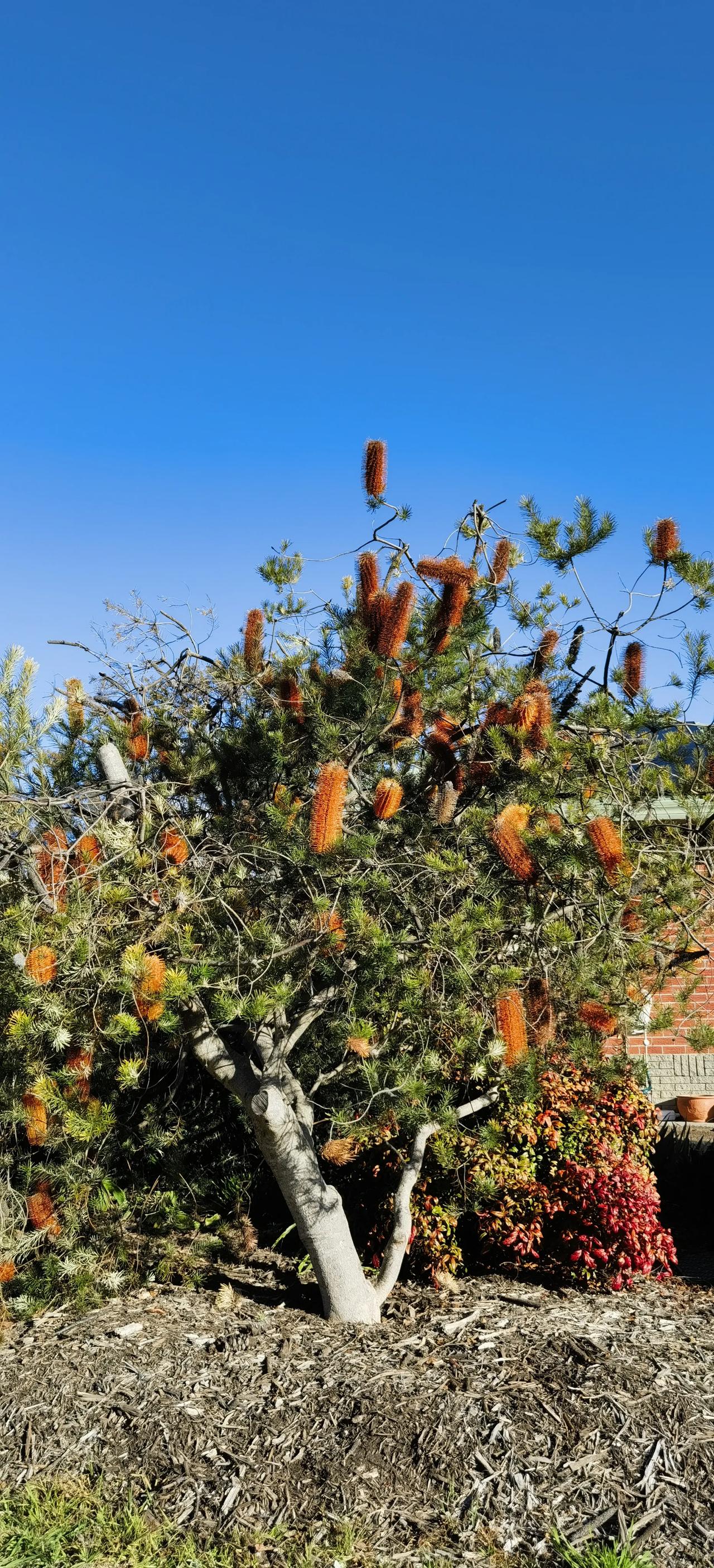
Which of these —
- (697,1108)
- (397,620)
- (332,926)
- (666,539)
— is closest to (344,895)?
(332,926)

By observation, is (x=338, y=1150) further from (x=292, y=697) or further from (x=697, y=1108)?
(x=697, y=1108)

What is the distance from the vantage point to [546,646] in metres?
4.95

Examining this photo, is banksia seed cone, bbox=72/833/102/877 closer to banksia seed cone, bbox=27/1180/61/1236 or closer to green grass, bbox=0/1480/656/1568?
banksia seed cone, bbox=27/1180/61/1236

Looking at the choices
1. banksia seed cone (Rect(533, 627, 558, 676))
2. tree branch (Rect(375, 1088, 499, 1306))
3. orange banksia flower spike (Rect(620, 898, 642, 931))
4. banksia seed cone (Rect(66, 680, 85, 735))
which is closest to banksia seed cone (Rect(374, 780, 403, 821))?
orange banksia flower spike (Rect(620, 898, 642, 931))

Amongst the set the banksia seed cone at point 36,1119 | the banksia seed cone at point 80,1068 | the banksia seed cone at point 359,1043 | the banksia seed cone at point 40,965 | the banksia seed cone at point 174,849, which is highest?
the banksia seed cone at point 174,849

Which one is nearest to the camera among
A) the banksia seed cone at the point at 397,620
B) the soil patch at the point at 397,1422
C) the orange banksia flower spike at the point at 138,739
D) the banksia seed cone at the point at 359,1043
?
the soil patch at the point at 397,1422

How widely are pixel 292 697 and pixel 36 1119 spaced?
2.05 m

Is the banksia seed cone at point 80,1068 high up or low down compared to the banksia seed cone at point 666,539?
down

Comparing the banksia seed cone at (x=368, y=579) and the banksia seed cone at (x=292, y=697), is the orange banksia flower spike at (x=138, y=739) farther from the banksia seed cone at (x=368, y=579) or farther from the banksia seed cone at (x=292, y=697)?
the banksia seed cone at (x=368, y=579)

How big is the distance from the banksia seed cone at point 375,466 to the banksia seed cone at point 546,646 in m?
0.96

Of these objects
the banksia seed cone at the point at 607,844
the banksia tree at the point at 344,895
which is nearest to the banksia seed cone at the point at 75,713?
the banksia tree at the point at 344,895

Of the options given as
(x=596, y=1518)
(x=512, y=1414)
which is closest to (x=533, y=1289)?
(x=512, y=1414)

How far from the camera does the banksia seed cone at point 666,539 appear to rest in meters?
4.66

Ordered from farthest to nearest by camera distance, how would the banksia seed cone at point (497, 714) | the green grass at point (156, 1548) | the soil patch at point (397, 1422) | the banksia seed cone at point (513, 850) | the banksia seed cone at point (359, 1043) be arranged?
the banksia seed cone at point (497, 714) → the banksia seed cone at point (359, 1043) → the banksia seed cone at point (513, 850) → the soil patch at point (397, 1422) → the green grass at point (156, 1548)
